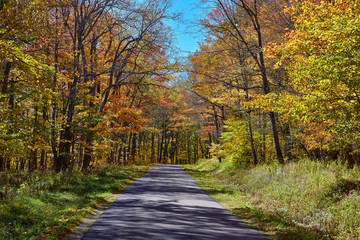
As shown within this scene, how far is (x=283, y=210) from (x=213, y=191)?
15.0 feet

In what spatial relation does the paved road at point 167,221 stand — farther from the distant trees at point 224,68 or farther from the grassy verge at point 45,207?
the distant trees at point 224,68

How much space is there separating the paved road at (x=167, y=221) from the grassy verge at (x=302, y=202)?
0.68 m

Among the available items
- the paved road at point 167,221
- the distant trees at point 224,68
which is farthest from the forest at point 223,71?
the paved road at point 167,221

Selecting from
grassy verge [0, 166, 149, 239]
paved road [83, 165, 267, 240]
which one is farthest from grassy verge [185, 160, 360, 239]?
grassy verge [0, 166, 149, 239]

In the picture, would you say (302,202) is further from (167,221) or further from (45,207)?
(45,207)

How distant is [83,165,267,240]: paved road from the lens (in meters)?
5.70

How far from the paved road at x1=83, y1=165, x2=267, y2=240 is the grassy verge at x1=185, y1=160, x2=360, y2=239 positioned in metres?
0.68

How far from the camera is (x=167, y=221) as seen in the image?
673 centimetres

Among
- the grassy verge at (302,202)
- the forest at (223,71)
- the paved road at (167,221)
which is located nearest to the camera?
the paved road at (167,221)

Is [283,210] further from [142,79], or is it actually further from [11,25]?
[142,79]

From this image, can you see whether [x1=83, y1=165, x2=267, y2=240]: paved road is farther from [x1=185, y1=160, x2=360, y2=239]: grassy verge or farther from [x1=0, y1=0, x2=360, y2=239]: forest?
[x1=0, y1=0, x2=360, y2=239]: forest

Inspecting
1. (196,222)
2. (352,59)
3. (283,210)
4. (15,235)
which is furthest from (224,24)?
(15,235)

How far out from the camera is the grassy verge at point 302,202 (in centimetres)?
635

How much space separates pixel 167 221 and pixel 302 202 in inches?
173
